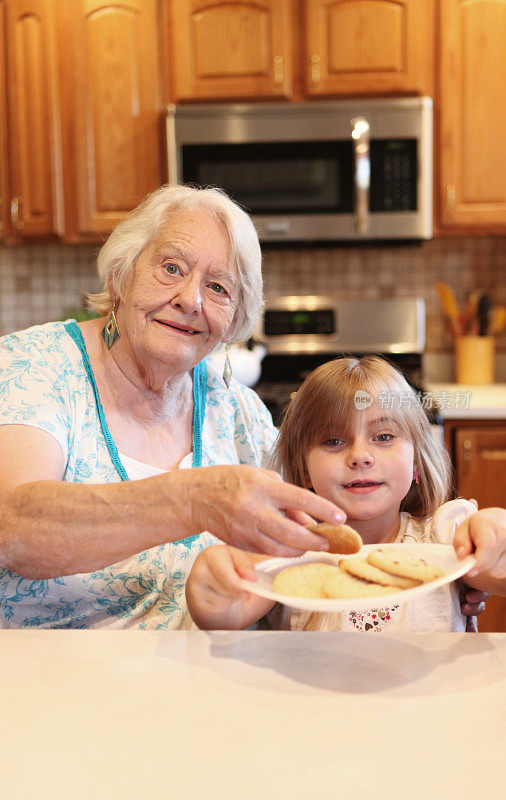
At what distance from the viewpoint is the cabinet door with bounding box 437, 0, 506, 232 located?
102 inches

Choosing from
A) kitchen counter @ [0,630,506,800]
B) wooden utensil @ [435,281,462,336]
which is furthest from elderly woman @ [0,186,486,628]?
wooden utensil @ [435,281,462,336]

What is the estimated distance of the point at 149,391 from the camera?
130 centimetres

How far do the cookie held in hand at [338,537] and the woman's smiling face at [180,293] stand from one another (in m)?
0.50

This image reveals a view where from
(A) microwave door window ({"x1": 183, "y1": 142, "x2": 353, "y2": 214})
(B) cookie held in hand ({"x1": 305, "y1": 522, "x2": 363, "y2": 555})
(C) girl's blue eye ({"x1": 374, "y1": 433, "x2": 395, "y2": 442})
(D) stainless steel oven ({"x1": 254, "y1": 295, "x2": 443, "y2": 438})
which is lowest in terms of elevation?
(D) stainless steel oven ({"x1": 254, "y1": 295, "x2": 443, "y2": 438})

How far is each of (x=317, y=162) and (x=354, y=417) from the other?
1.80 metres

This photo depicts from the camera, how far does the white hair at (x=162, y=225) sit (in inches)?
49.3

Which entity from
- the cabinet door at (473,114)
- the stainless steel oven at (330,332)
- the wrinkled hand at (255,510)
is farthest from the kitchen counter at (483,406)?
the wrinkled hand at (255,510)

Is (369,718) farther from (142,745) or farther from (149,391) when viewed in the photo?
(149,391)

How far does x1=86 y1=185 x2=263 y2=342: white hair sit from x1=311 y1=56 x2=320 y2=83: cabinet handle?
1.52 metres

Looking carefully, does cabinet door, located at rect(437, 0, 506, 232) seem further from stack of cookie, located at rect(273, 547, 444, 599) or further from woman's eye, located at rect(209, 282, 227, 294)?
stack of cookie, located at rect(273, 547, 444, 599)

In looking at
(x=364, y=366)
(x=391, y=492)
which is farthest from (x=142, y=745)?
(x=364, y=366)

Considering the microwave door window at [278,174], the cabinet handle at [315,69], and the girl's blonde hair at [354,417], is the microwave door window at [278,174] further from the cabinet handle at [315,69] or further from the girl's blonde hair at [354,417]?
the girl's blonde hair at [354,417]

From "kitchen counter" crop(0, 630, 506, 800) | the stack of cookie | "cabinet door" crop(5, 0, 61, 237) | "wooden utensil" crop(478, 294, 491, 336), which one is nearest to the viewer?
"kitchen counter" crop(0, 630, 506, 800)

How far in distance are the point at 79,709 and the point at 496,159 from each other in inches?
96.7
